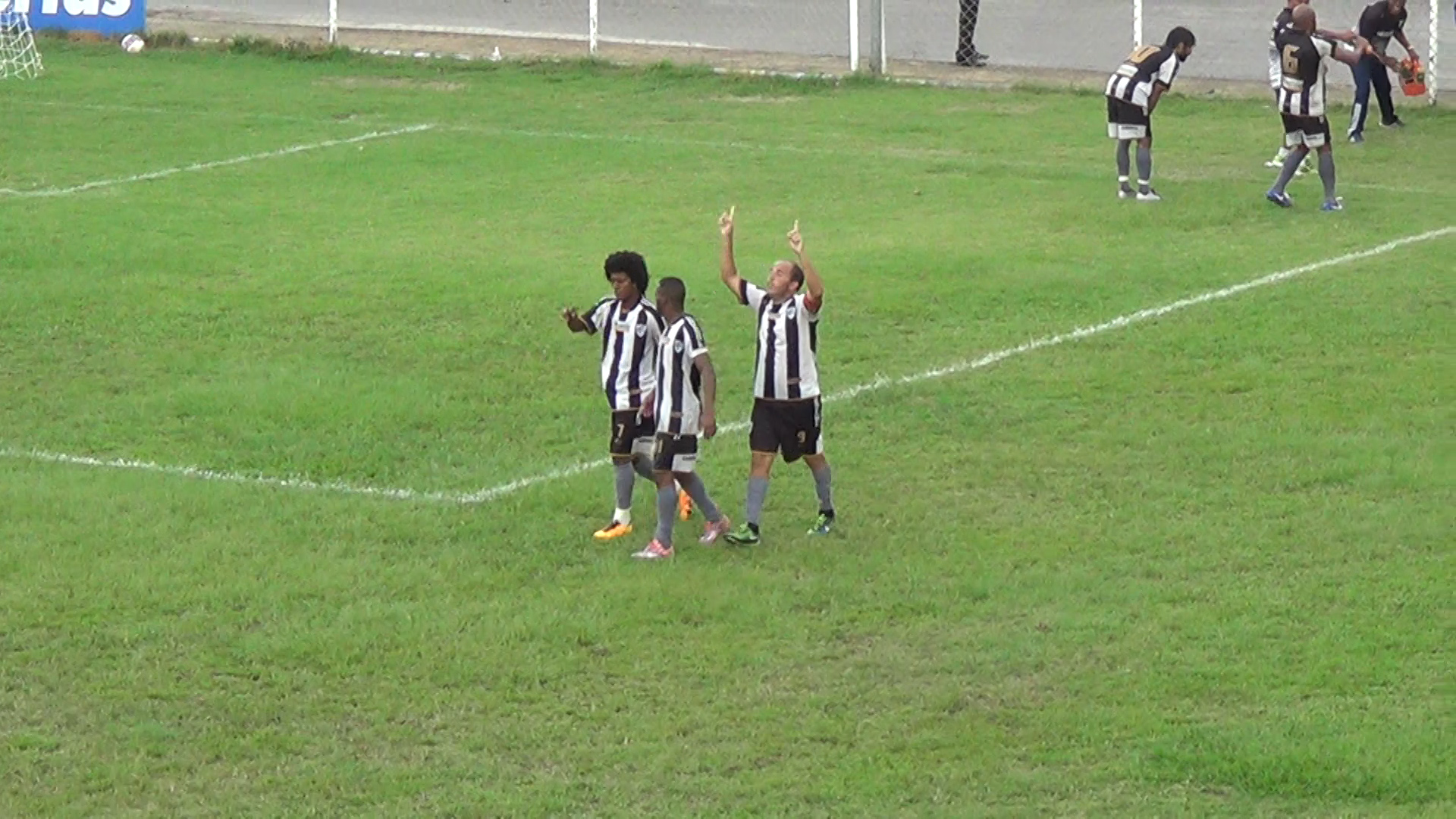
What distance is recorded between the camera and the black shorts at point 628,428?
12016mm

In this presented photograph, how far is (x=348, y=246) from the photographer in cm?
2003

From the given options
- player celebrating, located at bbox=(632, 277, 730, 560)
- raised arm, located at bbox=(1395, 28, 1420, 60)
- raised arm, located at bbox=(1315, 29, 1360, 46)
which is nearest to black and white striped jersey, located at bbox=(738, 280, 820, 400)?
player celebrating, located at bbox=(632, 277, 730, 560)

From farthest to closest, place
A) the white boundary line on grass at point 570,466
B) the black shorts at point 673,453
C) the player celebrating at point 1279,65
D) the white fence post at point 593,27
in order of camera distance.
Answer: the white fence post at point 593,27 < the player celebrating at point 1279,65 < the white boundary line on grass at point 570,466 < the black shorts at point 673,453

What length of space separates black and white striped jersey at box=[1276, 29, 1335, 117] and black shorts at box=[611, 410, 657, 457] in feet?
34.7

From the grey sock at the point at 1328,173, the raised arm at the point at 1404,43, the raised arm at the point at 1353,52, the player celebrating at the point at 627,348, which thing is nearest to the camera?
the player celebrating at the point at 627,348

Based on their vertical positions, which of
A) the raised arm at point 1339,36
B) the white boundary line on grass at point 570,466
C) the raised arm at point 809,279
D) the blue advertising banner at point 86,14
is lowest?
the white boundary line on grass at point 570,466

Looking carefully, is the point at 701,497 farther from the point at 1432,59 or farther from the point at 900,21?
the point at 900,21

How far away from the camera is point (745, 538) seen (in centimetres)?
1212

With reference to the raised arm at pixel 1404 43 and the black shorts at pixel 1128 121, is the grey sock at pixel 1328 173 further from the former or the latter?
the raised arm at pixel 1404 43

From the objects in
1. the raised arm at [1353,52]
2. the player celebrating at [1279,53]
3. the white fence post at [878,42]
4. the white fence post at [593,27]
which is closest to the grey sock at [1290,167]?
the player celebrating at [1279,53]

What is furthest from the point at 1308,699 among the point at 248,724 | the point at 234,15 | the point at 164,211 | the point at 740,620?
the point at 234,15

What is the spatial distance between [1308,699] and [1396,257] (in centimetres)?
976

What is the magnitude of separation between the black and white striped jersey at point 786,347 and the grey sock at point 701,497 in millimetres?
590

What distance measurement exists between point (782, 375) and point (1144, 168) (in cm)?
1027
